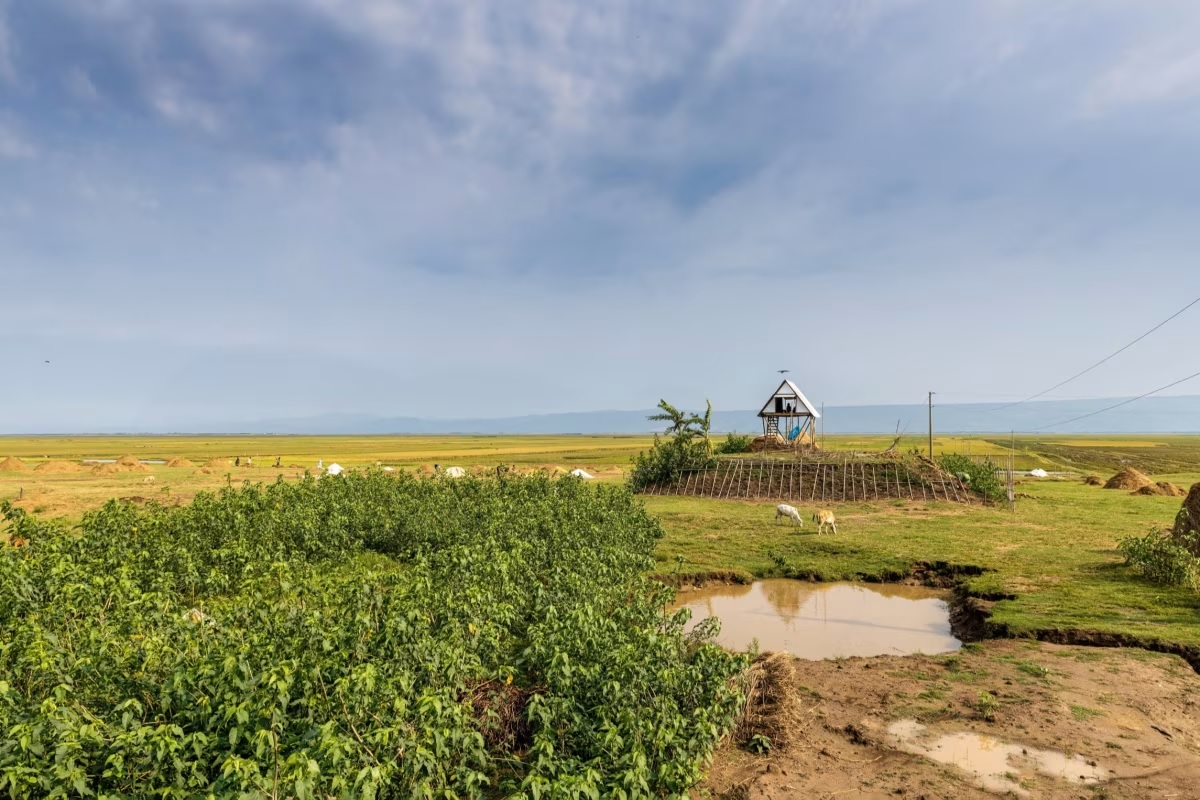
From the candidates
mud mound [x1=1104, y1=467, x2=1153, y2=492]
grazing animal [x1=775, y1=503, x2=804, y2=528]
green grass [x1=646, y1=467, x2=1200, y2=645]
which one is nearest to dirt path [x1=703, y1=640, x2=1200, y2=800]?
green grass [x1=646, y1=467, x2=1200, y2=645]

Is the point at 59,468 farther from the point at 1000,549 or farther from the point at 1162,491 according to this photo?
the point at 1162,491

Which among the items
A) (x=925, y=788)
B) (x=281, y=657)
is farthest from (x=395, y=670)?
(x=925, y=788)

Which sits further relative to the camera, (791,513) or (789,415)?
(789,415)

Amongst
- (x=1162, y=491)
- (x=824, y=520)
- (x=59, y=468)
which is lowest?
(x=1162, y=491)

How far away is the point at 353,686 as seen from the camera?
20.4ft

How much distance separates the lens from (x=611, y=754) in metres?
6.27

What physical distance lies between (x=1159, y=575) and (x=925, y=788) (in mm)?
14334

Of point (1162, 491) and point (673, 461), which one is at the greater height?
point (673, 461)

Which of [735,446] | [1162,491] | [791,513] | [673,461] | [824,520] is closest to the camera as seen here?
[824,520]

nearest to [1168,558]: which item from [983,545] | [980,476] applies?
[983,545]

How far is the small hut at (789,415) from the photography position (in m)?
49.2

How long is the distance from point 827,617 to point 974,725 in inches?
289

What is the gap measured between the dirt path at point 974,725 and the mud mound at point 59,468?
5932cm

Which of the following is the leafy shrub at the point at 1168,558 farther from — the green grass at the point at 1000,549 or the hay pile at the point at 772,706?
the hay pile at the point at 772,706
